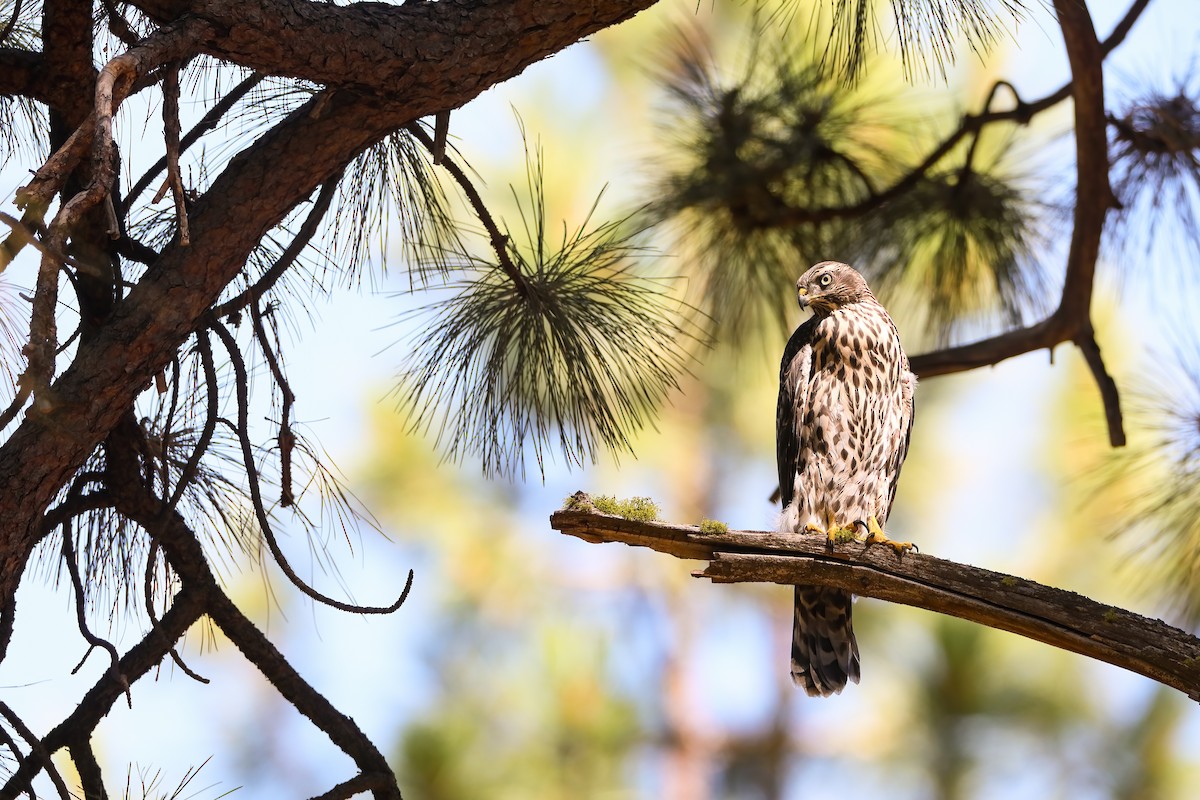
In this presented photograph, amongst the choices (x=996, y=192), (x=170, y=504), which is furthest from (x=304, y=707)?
(x=996, y=192)

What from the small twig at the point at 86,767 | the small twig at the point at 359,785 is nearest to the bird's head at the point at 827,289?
the small twig at the point at 359,785

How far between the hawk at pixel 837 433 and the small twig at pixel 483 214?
0.90 m

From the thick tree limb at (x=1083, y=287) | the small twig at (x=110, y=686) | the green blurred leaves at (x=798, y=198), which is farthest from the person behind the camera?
the green blurred leaves at (x=798, y=198)

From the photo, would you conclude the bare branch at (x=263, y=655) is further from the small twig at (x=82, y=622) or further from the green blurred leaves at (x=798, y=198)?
the green blurred leaves at (x=798, y=198)

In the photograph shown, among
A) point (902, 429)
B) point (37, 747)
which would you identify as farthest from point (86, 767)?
point (902, 429)

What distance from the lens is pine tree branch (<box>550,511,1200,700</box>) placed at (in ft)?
7.30

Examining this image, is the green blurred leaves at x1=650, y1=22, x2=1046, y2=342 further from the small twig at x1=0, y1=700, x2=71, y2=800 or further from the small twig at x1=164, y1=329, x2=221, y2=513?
the small twig at x1=0, y1=700, x2=71, y2=800

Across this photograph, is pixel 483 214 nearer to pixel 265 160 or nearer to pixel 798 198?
pixel 265 160

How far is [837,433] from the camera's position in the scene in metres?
3.25

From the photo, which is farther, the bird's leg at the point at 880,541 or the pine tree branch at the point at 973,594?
the bird's leg at the point at 880,541

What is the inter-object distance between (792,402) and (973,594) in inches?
46.0

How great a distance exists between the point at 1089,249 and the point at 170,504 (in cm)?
274

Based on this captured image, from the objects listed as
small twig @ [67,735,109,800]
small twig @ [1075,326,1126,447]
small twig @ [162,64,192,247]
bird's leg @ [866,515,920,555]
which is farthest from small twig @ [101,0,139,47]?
small twig @ [1075,326,1126,447]

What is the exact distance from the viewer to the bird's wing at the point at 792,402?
3.34 metres
